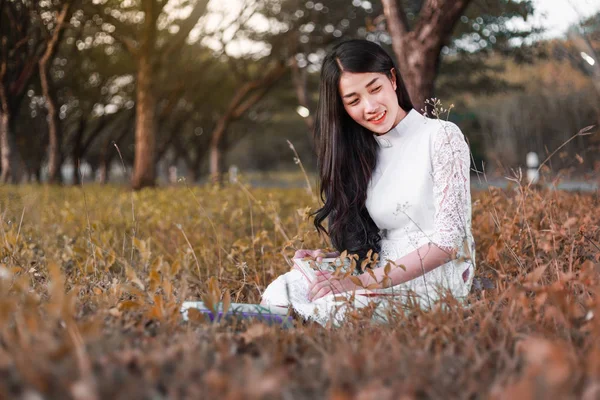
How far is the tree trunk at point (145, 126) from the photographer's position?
43.4 feet

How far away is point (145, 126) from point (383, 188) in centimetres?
1102

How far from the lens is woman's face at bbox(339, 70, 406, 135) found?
122 inches

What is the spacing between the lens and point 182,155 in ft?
112

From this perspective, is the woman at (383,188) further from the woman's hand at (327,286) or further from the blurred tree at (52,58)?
the blurred tree at (52,58)

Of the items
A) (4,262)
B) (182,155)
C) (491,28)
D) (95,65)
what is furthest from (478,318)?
(182,155)

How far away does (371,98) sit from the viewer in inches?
122

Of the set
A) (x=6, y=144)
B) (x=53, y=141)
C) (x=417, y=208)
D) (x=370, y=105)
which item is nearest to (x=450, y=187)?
(x=417, y=208)

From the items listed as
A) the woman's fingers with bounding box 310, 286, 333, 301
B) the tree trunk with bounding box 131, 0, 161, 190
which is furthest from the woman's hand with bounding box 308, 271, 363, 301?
the tree trunk with bounding box 131, 0, 161, 190

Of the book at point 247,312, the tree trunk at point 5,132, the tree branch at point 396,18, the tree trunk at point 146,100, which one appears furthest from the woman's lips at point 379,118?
the tree trunk at point 5,132

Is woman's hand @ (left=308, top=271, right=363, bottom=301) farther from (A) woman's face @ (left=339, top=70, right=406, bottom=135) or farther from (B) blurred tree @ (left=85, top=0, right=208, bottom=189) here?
(B) blurred tree @ (left=85, top=0, right=208, bottom=189)

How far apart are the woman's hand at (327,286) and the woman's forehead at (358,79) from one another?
3.04ft

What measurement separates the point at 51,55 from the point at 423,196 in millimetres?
12420

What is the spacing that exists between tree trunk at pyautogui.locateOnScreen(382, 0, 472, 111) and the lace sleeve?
375 cm

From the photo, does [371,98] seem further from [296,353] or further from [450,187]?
[296,353]
